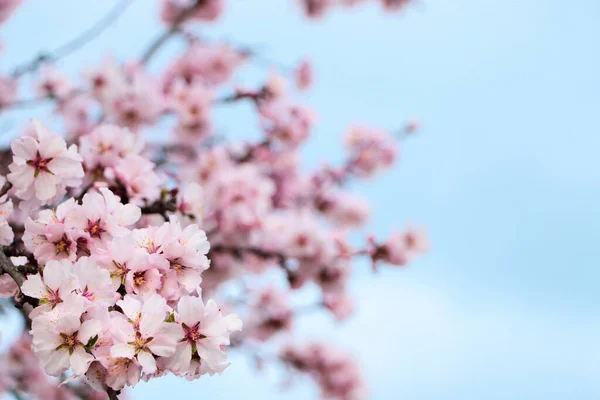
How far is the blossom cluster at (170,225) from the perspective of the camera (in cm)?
175

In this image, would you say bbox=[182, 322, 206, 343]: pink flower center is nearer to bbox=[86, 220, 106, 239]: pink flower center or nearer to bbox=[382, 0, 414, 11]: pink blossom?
bbox=[86, 220, 106, 239]: pink flower center

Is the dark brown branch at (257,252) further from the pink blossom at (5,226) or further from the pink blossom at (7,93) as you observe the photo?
the pink blossom at (7,93)

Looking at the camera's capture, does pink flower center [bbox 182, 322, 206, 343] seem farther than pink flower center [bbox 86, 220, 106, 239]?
No

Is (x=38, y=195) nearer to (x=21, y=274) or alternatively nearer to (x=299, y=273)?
(x=21, y=274)

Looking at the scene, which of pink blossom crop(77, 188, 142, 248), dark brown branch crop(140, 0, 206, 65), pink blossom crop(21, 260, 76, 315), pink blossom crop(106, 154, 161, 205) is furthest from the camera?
dark brown branch crop(140, 0, 206, 65)

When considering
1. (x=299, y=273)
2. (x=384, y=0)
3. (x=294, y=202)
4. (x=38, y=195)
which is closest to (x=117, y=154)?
(x=38, y=195)

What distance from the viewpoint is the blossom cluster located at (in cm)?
175

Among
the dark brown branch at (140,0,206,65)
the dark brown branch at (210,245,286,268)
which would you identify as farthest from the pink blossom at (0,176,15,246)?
the dark brown branch at (140,0,206,65)

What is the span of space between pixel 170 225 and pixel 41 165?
2.13ft

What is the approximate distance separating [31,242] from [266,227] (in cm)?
366

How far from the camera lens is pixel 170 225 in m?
1.95

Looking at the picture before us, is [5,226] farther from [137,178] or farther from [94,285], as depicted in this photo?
[137,178]

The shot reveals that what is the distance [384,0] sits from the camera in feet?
27.4

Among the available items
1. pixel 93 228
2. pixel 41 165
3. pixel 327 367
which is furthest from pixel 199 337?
pixel 327 367
